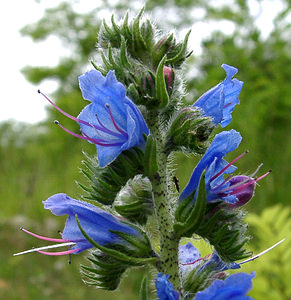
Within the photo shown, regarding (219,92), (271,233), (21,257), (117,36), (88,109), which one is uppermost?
(117,36)

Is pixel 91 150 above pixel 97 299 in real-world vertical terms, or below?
above

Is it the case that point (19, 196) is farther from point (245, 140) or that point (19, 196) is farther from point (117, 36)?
point (117, 36)

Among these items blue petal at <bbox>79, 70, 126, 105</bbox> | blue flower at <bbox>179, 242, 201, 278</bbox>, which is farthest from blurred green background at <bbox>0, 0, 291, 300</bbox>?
blue petal at <bbox>79, 70, 126, 105</bbox>

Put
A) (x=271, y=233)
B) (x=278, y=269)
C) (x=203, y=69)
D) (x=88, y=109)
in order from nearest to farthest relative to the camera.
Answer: (x=88, y=109) < (x=278, y=269) < (x=271, y=233) < (x=203, y=69)

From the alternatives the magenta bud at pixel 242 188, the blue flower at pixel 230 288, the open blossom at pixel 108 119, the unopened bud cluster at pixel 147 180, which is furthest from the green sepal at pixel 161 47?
the blue flower at pixel 230 288

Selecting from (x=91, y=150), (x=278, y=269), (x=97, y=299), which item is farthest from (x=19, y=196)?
(x=278, y=269)

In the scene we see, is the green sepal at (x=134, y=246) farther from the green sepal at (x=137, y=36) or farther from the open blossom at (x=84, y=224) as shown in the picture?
the green sepal at (x=137, y=36)

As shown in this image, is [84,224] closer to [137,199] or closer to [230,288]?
[137,199]

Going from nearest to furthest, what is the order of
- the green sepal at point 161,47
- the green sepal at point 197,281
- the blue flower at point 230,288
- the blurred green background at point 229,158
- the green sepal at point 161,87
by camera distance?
the blue flower at point 230,288 < the green sepal at point 161,87 < the green sepal at point 197,281 < the green sepal at point 161,47 < the blurred green background at point 229,158
